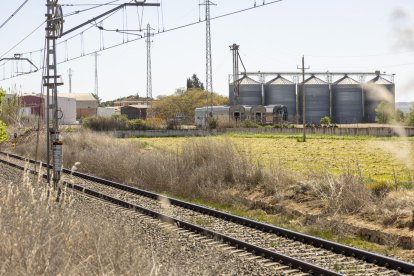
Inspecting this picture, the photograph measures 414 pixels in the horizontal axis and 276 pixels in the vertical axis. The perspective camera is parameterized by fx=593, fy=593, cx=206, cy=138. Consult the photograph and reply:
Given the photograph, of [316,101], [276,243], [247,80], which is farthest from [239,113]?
[276,243]

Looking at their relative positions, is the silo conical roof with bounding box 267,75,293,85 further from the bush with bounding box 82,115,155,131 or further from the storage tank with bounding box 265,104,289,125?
the bush with bounding box 82,115,155,131

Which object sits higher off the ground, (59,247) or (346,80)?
(346,80)

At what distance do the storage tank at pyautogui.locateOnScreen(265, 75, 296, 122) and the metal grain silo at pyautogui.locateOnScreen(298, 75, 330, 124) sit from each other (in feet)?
5.14

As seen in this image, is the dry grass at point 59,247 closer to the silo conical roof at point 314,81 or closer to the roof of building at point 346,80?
the silo conical roof at point 314,81

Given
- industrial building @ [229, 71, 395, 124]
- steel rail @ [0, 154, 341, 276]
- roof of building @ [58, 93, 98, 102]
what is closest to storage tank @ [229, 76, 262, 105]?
industrial building @ [229, 71, 395, 124]

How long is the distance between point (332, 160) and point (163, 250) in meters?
17.2

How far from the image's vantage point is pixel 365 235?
40.8 ft

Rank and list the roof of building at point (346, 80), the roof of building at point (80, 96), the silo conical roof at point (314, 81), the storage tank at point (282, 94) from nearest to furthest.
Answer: the storage tank at point (282, 94) < the silo conical roof at point (314, 81) < the roof of building at point (346, 80) < the roof of building at point (80, 96)

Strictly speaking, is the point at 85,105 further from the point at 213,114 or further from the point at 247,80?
the point at 213,114

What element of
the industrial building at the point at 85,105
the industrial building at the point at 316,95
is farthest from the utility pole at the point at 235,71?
the industrial building at the point at 85,105

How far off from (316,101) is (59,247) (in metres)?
83.2

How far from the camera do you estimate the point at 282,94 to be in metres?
92.4

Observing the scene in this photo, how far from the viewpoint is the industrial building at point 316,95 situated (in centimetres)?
8290

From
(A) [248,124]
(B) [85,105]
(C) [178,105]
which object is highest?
(B) [85,105]
